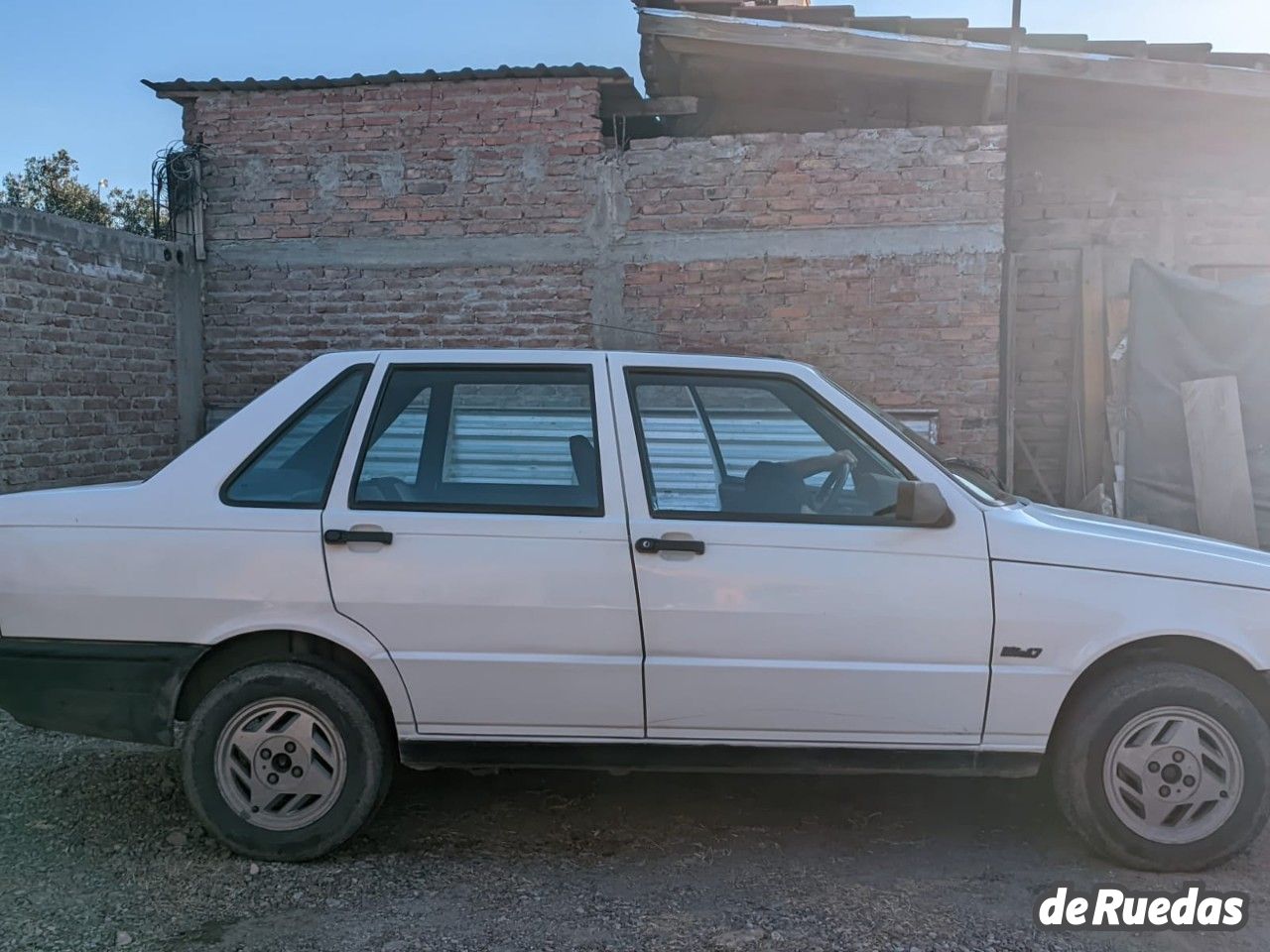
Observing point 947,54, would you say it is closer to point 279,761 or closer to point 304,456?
point 304,456

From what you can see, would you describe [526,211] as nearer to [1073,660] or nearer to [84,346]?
[84,346]

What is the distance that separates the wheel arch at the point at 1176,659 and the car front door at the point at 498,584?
1460mm

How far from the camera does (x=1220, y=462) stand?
7.57 meters

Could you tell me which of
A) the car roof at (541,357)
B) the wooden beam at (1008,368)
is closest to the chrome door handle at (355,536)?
the car roof at (541,357)

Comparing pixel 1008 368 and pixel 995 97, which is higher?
pixel 995 97

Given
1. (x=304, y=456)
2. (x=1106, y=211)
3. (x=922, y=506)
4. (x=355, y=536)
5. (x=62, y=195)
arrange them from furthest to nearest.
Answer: (x=62, y=195), (x=1106, y=211), (x=304, y=456), (x=355, y=536), (x=922, y=506)

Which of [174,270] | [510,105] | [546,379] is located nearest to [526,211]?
[510,105]

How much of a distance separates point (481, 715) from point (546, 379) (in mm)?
1187

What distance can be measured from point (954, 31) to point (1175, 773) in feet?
19.5

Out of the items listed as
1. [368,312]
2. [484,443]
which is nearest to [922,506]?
A: [484,443]

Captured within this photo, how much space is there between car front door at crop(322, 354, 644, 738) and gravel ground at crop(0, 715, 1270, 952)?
1.72 ft

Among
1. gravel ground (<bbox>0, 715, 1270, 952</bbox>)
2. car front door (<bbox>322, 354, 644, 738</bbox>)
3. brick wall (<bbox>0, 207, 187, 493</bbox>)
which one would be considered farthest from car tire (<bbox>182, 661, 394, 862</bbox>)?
brick wall (<bbox>0, 207, 187, 493</bbox>)

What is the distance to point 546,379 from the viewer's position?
3895mm

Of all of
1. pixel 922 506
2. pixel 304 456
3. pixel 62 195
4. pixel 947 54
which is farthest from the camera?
pixel 62 195
